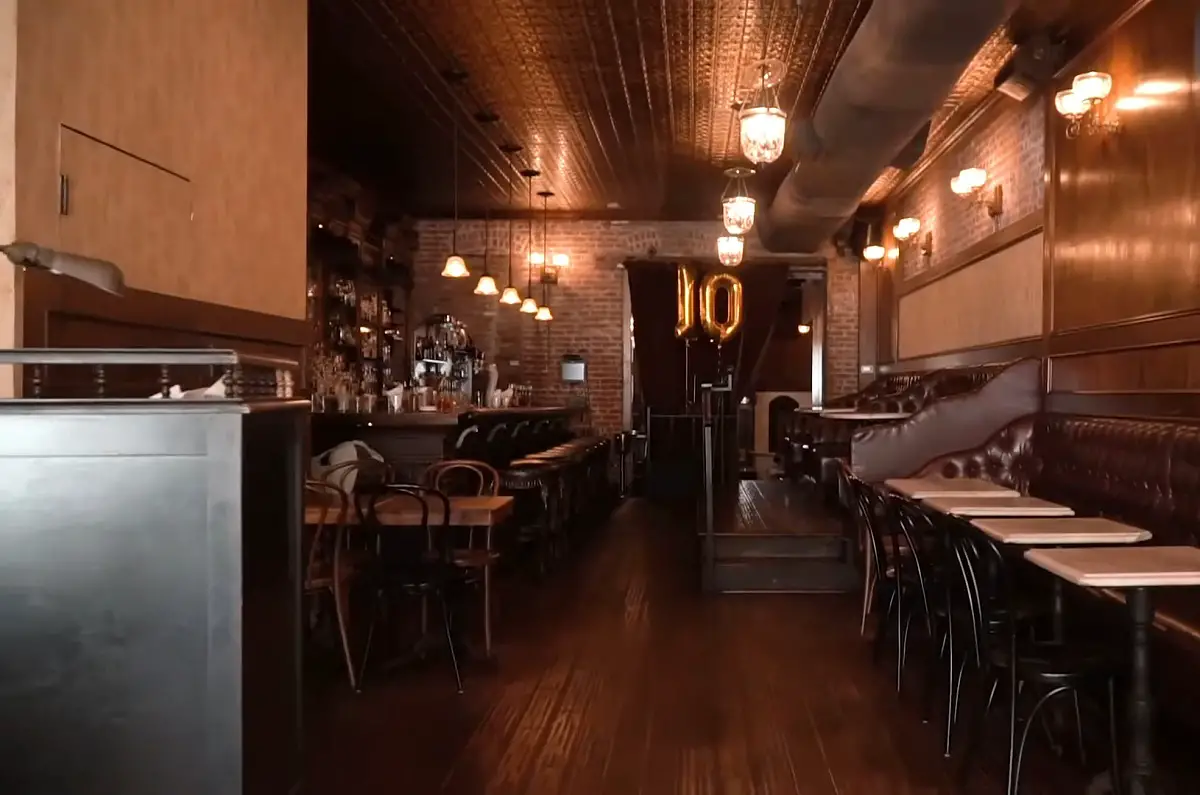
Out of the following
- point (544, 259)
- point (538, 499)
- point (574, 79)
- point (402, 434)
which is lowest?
point (538, 499)

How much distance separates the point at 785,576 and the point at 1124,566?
3967 mm

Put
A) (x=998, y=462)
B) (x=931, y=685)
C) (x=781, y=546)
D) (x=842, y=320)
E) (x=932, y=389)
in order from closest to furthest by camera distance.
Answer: (x=931, y=685)
(x=998, y=462)
(x=781, y=546)
(x=932, y=389)
(x=842, y=320)

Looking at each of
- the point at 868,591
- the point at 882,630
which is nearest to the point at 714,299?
the point at 868,591

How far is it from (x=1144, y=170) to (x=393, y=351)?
8380mm

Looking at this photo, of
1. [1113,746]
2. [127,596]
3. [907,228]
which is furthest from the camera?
[907,228]

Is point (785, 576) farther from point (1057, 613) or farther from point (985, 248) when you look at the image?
point (985, 248)

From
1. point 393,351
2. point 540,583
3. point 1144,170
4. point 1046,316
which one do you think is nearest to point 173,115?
point 540,583

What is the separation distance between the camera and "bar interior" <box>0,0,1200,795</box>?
1.95 m

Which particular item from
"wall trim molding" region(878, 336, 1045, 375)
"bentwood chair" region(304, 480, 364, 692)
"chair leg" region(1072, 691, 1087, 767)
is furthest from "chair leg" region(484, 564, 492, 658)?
"wall trim molding" region(878, 336, 1045, 375)

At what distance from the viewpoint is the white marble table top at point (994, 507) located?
4.43 meters

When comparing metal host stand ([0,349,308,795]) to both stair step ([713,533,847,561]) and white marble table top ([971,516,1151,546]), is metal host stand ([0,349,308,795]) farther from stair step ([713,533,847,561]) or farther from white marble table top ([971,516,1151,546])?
stair step ([713,533,847,561])

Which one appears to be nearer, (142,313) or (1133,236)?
(142,313)

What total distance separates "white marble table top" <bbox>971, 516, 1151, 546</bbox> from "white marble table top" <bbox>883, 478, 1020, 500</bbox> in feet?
2.88

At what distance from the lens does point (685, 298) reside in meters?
12.4
